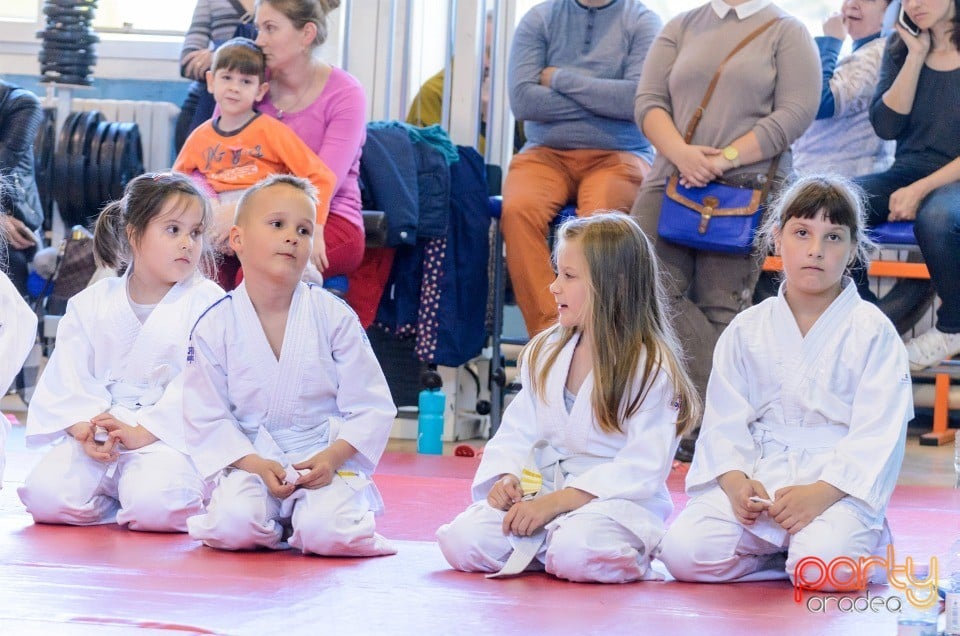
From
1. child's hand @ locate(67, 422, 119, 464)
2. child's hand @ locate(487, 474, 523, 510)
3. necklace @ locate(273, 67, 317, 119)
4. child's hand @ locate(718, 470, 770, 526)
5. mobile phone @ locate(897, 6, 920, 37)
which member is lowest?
child's hand @ locate(67, 422, 119, 464)

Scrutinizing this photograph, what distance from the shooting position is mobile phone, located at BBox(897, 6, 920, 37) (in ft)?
14.1

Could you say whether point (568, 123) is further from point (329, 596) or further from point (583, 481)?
point (329, 596)

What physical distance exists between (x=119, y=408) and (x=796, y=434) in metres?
1.55

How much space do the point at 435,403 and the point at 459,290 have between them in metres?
0.45

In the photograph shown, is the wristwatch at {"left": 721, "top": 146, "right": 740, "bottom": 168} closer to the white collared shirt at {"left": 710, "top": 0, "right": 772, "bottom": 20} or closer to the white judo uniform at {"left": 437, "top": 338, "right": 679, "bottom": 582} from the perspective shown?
the white collared shirt at {"left": 710, "top": 0, "right": 772, "bottom": 20}

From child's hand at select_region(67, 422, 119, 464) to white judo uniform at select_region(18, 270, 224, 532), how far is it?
0.02m

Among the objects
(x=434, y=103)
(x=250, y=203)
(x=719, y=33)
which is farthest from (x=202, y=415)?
(x=434, y=103)

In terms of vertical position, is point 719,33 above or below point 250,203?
above

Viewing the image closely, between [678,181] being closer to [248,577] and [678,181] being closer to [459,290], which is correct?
[459,290]

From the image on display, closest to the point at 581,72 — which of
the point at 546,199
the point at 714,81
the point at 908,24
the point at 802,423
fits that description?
the point at 546,199

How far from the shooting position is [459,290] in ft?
15.8

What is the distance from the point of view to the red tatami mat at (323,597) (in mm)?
1903

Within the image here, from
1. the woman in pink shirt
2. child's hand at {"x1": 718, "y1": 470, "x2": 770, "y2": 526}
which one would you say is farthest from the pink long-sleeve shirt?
child's hand at {"x1": 718, "y1": 470, "x2": 770, "y2": 526}

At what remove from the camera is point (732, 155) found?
4027 millimetres
